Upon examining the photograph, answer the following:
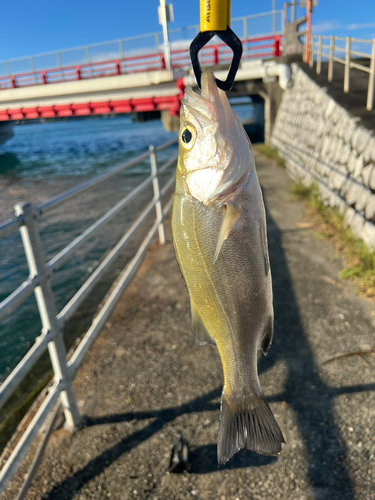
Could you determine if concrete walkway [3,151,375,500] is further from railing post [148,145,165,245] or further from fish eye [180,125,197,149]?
fish eye [180,125,197,149]

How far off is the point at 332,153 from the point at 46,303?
660 centimetres

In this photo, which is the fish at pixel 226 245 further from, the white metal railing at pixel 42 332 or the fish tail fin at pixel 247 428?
the white metal railing at pixel 42 332

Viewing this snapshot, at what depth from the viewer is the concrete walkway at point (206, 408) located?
2143 millimetres

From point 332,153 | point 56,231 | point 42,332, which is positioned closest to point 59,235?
point 56,231

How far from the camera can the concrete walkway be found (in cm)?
214

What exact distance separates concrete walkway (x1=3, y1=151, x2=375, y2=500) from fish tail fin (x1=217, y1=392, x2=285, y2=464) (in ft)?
2.22

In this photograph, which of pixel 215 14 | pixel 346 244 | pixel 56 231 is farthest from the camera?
pixel 56 231

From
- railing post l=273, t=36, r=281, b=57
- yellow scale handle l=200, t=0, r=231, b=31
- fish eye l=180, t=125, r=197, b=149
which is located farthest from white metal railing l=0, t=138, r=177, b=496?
railing post l=273, t=36, r=281, b=57

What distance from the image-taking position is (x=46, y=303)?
7.59ft

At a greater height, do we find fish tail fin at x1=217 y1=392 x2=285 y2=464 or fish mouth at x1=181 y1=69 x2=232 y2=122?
fish mouth at x1=181 y1=69 x2=232 y2=122

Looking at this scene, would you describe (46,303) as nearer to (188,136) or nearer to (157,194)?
(188,136)

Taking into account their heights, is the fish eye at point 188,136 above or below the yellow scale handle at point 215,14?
below

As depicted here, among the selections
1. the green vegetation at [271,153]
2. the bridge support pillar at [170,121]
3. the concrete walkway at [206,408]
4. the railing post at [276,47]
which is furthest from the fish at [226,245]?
the bridge support pillar at [170,121]

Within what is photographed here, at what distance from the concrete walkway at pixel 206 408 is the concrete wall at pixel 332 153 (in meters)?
1.63
